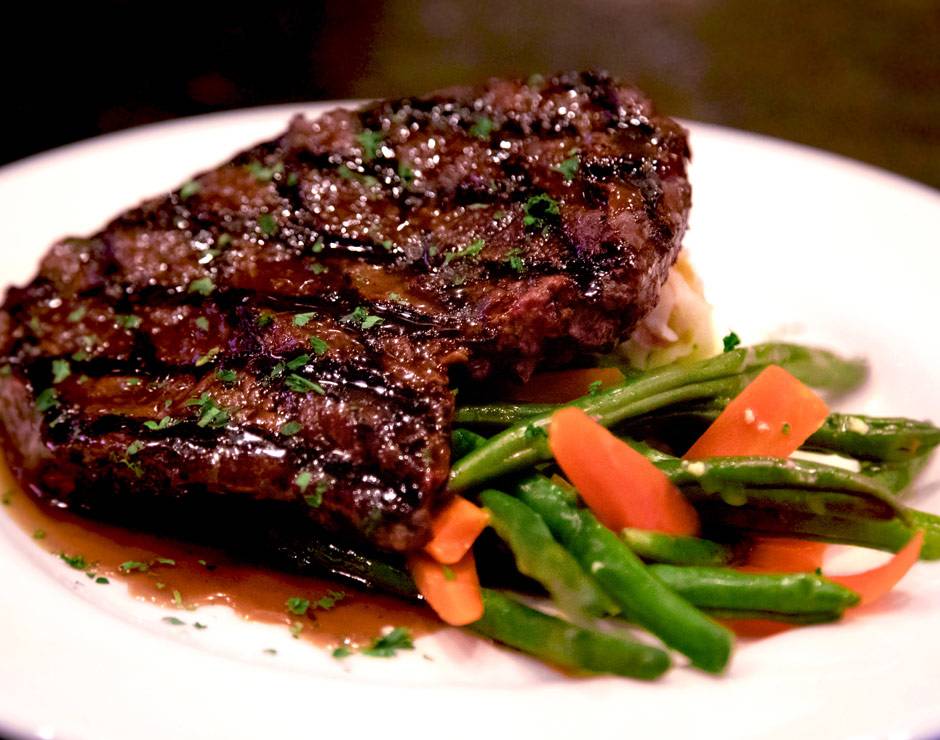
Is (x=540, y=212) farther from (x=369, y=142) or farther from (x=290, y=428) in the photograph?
(x=290, y=428)

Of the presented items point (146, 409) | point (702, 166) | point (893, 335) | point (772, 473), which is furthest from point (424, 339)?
point (702, 166)

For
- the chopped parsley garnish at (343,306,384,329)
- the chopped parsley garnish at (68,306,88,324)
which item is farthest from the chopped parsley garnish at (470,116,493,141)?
the chopped parsley garnish at (68,306,88,324)

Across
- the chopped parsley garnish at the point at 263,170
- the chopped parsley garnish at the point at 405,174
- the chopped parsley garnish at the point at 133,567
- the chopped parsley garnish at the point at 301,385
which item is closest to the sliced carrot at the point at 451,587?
the chopped parsley garnish at the point at 301,385

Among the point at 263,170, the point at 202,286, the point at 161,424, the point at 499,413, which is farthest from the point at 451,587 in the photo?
the point at 263,170

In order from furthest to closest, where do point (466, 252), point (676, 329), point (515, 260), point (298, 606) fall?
point (676, 329), point (466, 252), point (515, 260), point (298, 606)

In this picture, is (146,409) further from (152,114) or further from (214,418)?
(152,114)
